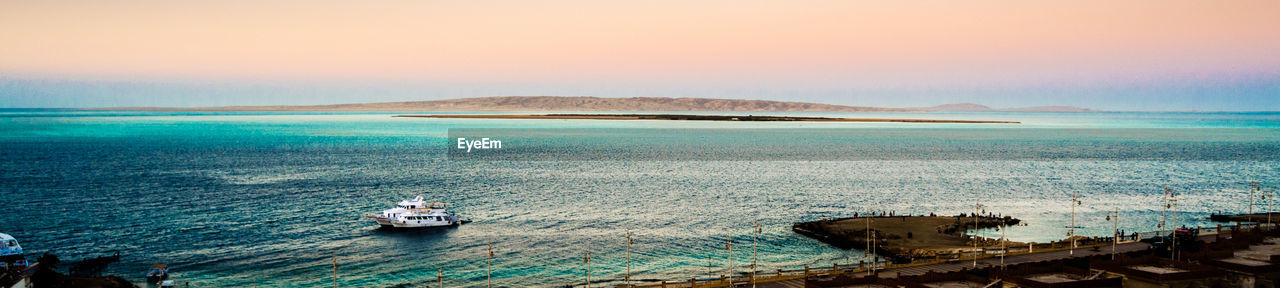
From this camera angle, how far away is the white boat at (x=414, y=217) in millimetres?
73500

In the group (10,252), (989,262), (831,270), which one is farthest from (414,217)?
(989,262)

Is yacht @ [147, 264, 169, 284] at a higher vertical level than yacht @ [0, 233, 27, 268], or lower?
lower

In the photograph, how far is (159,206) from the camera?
83.9m

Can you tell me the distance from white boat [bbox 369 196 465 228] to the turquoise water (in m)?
1.78

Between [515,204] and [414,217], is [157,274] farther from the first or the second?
[515,204]

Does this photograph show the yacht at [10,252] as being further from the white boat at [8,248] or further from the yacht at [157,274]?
the yacht at [157,274]

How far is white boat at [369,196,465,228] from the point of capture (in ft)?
241

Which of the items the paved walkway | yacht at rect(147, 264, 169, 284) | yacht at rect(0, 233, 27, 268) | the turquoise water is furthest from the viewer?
the turquoise water

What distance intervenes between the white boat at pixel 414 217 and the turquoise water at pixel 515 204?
5.85 feet

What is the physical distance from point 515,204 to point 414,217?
16651 millimetres

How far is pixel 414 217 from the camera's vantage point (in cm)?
7431

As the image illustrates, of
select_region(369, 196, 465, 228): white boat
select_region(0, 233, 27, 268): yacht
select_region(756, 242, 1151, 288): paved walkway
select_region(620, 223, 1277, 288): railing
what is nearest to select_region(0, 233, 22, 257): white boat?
select_region(0, 233, 27, 268): yacht

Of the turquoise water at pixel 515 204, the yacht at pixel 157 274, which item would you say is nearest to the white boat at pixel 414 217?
the turquoise water at pixel 515 204

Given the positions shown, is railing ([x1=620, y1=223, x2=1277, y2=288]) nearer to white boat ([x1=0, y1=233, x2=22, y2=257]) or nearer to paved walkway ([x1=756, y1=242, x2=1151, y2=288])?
paved walkway ([x1=756, y1=242, x2=1151, y2=288])
